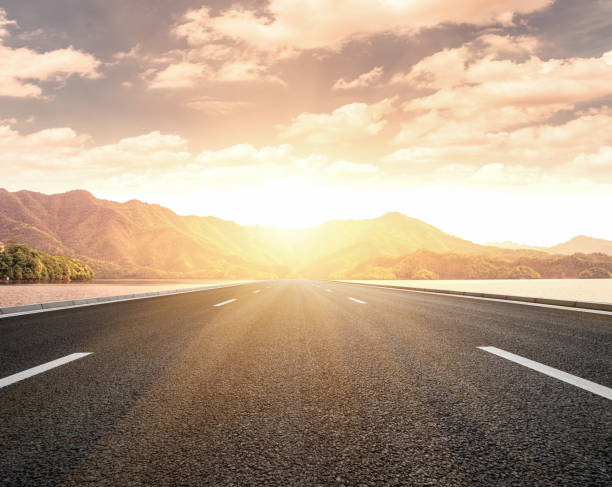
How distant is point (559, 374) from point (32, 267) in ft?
231

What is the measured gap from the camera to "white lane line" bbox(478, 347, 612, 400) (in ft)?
10.3

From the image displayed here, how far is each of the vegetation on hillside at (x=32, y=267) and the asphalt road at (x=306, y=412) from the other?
62744 mm

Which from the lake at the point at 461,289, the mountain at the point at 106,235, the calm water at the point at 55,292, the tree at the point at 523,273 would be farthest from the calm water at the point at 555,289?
the mountain at the point at 106,235

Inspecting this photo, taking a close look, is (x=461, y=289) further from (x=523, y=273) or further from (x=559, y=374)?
(x=523, y=273)

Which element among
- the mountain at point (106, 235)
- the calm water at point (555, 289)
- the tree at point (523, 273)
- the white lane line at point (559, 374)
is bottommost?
the tree at point (523, 273)

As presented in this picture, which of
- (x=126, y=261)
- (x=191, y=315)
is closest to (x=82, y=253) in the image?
(x=126, y=261)

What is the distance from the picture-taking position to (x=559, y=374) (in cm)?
365

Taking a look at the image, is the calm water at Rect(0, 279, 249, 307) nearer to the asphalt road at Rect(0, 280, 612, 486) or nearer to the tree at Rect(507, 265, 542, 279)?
the asphalt road at Rect(0, 280, 612, 486)

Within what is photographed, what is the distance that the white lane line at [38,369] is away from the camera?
3574mm

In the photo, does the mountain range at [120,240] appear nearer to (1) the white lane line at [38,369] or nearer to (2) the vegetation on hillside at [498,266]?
(2) the vegetation on hillside at [498,266]

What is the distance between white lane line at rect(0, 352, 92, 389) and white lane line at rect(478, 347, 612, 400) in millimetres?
5042

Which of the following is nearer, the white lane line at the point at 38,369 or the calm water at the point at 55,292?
the white lane line at the point at 38,369

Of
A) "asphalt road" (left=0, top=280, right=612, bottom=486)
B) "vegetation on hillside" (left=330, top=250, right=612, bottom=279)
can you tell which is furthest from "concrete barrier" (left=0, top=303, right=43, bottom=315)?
"vegetation on hillside" (left=330, top=250, right=612, bottom=279)

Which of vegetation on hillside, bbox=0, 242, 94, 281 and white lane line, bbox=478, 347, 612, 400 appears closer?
white lane line, bbox=478, 347, 612, 400
